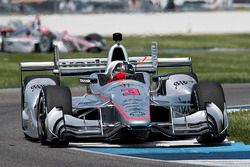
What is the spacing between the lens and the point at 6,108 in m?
17.6

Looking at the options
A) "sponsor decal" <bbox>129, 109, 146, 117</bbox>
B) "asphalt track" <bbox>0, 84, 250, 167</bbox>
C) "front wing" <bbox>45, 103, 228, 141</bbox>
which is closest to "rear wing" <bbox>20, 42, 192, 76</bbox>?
"asphalt track" <bbox>0, 84, 250, 167</bbox>

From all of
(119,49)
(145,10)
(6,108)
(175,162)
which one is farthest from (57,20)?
(175,162)

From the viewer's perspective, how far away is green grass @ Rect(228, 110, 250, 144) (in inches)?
503

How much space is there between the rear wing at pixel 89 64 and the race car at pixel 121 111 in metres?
0.68

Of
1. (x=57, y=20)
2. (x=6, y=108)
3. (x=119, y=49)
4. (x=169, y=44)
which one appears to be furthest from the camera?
(x=57, y=20)

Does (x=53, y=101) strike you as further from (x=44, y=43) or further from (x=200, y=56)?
(x=44, y=43)

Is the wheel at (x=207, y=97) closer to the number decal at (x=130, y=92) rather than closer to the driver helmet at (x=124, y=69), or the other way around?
the number decal at (x=130, y=92)

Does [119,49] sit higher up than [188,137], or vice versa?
[119,49]

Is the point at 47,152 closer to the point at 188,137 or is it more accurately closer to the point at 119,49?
the point at 188,137

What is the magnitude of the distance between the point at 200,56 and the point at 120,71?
70.7ft

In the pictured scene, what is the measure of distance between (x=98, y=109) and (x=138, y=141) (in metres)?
0.65

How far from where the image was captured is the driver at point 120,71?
13.1 meters

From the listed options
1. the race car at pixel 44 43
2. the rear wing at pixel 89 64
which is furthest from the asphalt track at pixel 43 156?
the race car at pixel 44 43

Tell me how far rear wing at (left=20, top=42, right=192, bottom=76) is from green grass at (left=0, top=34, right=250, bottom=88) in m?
7.98
